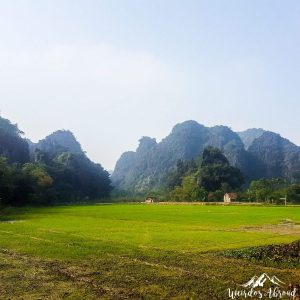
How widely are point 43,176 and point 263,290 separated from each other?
2525 inches

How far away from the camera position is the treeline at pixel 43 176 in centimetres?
6241

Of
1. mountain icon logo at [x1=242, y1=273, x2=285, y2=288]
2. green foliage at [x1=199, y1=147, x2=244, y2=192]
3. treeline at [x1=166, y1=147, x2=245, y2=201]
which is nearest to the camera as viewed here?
mountain icon logo at [x1=242, y1=273, x2=285, y2=288]

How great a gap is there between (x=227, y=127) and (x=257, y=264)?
130860 mm

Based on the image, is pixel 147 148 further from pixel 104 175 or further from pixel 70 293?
pixel 70 293

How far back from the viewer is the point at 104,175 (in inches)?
4242

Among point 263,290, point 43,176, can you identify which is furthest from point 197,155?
point 263,290

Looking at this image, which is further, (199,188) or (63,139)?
(63,139)

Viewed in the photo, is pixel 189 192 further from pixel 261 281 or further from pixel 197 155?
pixel 261 281

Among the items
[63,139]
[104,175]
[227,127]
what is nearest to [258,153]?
[227,127]

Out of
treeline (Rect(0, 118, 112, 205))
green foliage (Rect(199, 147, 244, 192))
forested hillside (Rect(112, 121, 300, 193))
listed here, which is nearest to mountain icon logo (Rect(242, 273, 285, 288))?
treeline (Rect(0, 118, 112, 205))

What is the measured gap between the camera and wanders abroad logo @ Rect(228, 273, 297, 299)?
364 inches

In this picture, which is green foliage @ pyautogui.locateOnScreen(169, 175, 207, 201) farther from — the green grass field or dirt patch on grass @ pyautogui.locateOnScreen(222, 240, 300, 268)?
dirt patch on grass @ pyautogui.locateOnScreen(222, 240, 300, 268)

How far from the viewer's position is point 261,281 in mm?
10602

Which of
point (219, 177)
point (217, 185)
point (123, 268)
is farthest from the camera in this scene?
point (217, 185)
